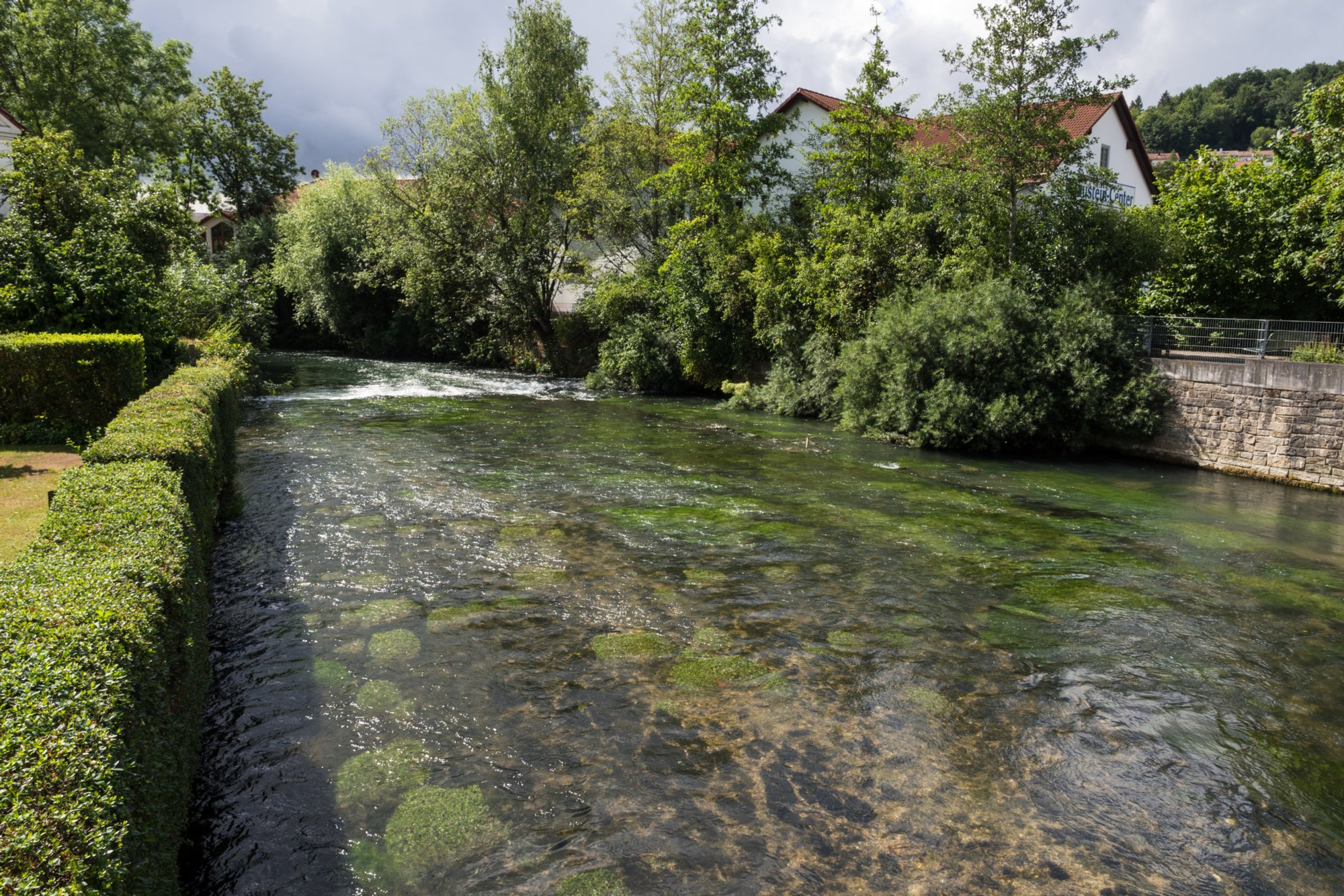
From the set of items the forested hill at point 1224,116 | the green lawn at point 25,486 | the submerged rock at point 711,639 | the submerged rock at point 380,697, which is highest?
the forested hill at point 1224,116

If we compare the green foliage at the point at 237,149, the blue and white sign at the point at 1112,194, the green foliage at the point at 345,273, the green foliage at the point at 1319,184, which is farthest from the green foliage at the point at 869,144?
the green foliage at the point at 237,149

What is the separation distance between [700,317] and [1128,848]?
74.9ft

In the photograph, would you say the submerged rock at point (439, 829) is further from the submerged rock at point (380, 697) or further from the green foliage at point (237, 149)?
the green foliage at point (237, 149)

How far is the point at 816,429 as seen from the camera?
20.0 meters

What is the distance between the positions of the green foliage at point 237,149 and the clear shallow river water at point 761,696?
171 feet

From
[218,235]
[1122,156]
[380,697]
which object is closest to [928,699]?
[380,697]

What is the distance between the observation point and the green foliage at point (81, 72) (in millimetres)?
35750

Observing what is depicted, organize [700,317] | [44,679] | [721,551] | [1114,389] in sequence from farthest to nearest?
[700,317]
[1114,389]
[721,551]
[44,679]

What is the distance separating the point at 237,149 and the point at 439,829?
61228mm

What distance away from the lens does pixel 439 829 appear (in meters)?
4.46

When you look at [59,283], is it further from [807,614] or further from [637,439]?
[807,614]

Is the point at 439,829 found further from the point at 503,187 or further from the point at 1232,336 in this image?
the point at 503,187

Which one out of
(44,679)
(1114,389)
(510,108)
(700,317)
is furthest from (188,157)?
(44,679)

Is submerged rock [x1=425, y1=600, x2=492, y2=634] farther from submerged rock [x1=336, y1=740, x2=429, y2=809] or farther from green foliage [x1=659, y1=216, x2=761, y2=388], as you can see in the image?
green foliage [x1=659, y1=216, x2=761, y2=388]
